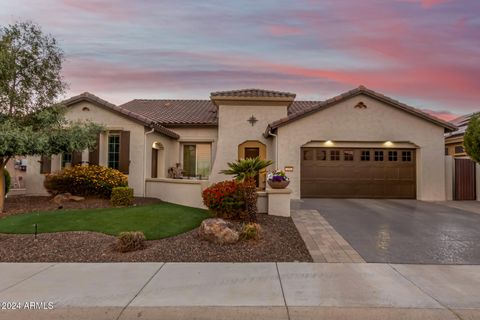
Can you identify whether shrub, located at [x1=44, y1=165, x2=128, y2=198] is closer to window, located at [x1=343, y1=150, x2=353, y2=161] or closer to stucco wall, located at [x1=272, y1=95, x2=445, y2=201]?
stucco wall, located at [x1=272, y1=95, x2=445, y2=201]

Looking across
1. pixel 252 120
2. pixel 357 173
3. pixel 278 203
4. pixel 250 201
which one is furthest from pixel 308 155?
pixel 250 201

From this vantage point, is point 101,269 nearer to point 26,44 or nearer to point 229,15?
point 26,44

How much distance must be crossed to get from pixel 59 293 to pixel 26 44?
30.3ft

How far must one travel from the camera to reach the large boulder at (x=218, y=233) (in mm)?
7012

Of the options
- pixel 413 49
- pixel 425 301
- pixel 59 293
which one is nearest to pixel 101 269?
pixel 59 293

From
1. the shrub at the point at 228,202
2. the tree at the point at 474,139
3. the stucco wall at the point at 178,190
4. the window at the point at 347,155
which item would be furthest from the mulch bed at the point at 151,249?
the tree at the point at 474,139

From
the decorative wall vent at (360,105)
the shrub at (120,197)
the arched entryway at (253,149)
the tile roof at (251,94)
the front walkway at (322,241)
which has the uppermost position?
the tile roof at (251,94)

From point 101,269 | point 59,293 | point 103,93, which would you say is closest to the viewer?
point 59,293

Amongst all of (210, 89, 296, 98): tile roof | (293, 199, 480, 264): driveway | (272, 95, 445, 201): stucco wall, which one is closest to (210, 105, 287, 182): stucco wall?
(210, 89, 296, 98): tile roof

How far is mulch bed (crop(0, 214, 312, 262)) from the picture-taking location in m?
6.17

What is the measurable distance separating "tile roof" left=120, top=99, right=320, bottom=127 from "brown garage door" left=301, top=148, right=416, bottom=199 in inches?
200

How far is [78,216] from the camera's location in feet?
30.1

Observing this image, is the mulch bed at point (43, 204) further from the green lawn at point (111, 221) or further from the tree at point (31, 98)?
the green lawn at point (111, 221)

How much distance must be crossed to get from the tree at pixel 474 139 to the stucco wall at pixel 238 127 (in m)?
8.78
